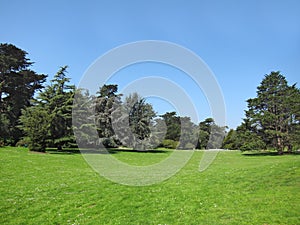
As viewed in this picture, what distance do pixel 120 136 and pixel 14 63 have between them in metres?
22.3

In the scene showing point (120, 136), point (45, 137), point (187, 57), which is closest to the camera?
point (187, 57)

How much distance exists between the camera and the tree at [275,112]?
1510 inches

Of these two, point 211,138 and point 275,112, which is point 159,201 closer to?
point 275,112

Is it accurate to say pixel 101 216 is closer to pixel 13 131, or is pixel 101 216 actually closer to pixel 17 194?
pixel 17 194

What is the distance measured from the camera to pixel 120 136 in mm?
46594

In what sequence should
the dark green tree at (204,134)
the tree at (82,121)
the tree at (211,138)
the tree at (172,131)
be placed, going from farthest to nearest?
the dark green tree at (204,134) → the tree at (211,138) → the tree at (172,131) → the tree at (82,121)

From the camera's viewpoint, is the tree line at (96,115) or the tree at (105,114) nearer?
the tree line at (96,115)

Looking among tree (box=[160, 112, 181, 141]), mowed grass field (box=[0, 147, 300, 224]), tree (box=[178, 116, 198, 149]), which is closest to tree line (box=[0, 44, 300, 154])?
tree (box=[178, 116, 198, 149])

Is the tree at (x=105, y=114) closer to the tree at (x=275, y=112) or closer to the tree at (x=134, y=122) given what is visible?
the tree at (x=134, y=122)

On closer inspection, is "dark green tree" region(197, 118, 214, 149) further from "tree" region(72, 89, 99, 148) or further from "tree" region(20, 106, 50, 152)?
"tree" region(20, 106, 50, 152)

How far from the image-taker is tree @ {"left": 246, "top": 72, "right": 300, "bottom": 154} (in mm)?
38344

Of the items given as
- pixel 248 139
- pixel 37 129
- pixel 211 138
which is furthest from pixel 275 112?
pixel 37 129

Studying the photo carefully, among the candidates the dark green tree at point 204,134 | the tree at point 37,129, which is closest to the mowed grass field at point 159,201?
the tree at point 37,129

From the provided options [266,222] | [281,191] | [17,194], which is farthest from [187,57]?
[17,194]
